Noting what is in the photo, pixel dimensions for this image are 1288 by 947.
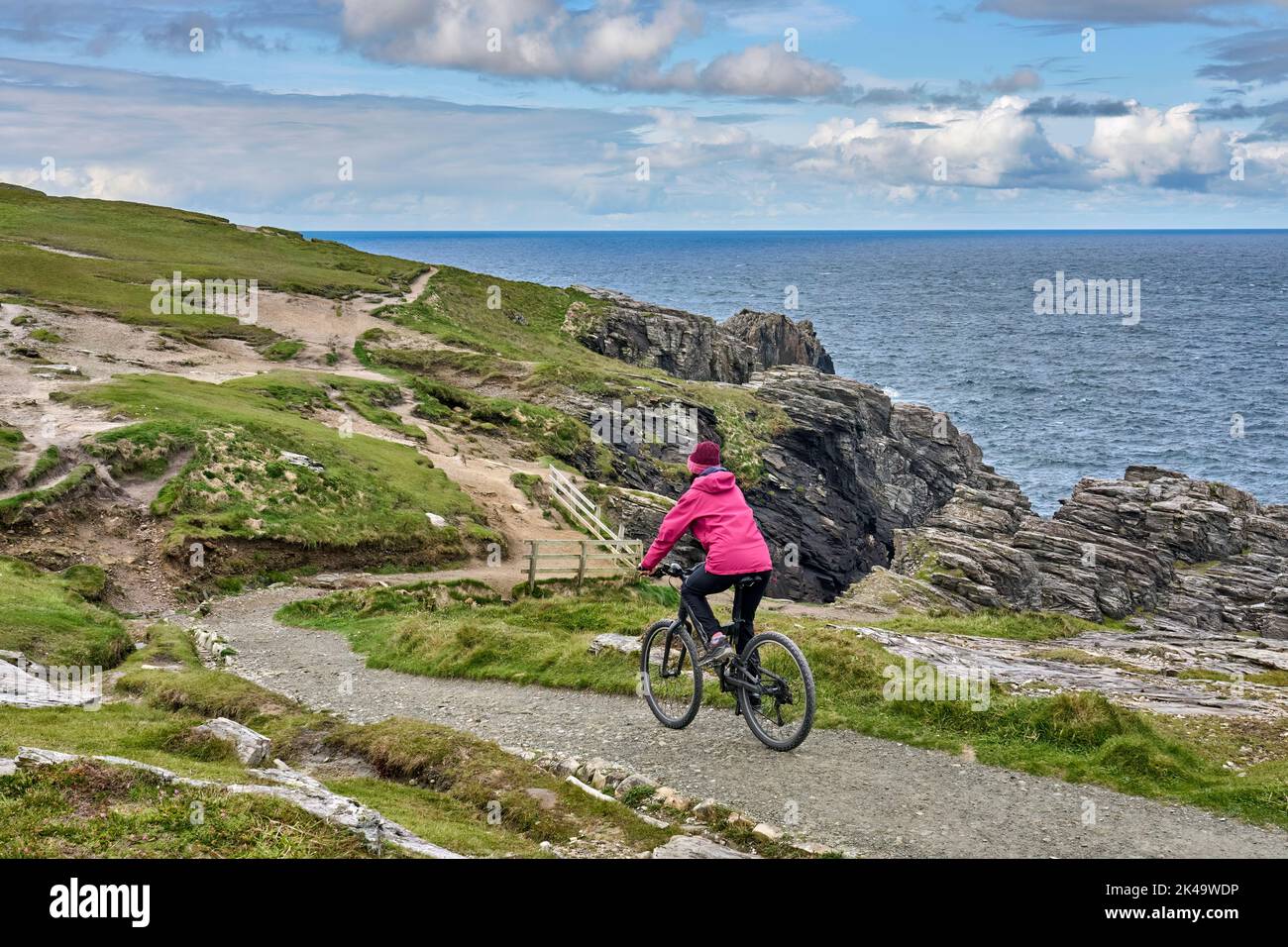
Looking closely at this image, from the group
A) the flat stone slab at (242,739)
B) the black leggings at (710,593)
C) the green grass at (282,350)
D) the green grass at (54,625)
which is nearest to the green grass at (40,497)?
the green grass at (54,625)

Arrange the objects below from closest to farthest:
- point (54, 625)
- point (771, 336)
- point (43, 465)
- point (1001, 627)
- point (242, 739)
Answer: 1. point (242, 739)
2. point (54, 625)
3. point (1001, 627)
4. point (43, 465)
5. point (771, 336)

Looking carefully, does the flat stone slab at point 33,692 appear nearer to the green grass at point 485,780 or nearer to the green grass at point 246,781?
the green grass at point 246,781

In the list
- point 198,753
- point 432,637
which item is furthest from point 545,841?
point 432,637

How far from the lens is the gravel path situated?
1145 cm

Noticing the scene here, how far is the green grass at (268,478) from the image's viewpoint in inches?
1305

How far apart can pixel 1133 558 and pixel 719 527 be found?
38.8m

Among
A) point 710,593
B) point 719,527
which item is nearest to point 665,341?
point 710,593

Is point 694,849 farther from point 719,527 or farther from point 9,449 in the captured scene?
point 9,449

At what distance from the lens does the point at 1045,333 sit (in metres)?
172

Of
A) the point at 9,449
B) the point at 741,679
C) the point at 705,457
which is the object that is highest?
the point at 705,457

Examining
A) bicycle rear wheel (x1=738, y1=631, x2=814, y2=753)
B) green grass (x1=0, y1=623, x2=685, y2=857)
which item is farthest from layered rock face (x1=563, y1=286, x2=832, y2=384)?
bicycle rear wheel (x1=738, y1=631, x2=814, y2=753)

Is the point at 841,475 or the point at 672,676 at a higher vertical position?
the point at 672,676

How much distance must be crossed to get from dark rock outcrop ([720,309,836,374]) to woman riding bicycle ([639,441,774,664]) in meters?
77.9

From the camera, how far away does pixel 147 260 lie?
80625 millimetres
